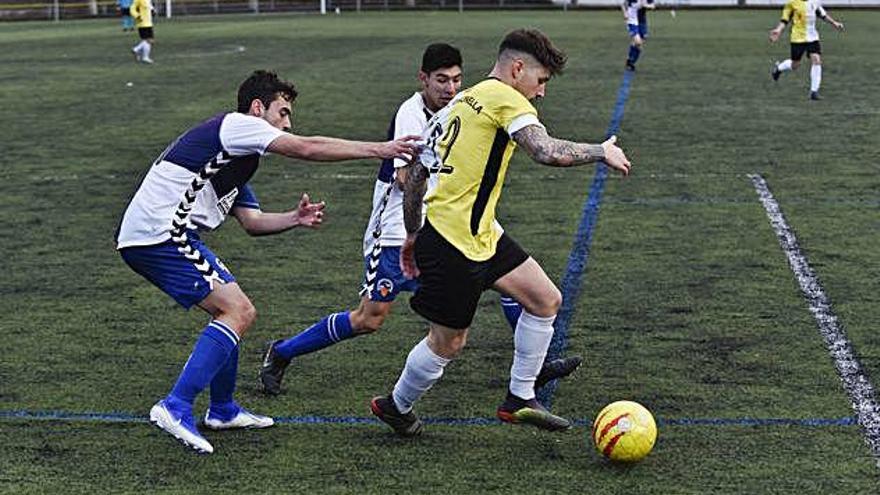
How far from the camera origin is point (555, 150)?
6.58 meters

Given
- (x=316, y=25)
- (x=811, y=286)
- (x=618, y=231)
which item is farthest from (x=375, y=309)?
(x=316, y=25)

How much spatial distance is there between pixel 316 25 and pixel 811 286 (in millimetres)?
35218

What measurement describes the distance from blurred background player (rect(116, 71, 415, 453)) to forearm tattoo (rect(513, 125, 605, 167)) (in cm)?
115

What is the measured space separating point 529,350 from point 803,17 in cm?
1779

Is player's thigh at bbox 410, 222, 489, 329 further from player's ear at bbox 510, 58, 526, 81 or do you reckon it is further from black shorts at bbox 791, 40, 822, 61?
black shorts at bbox 791, 40, 822, 61

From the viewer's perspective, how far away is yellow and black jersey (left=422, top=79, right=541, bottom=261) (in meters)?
6.91

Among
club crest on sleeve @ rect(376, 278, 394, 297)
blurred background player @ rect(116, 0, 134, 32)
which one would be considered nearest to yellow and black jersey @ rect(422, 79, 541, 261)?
club crest on sleeve @ rect(376, 278, 394, 297)

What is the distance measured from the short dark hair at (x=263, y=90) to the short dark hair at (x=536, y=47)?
3.71 ft

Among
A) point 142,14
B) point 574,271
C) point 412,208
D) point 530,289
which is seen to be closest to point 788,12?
point 142,14

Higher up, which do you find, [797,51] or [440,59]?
[440,59]

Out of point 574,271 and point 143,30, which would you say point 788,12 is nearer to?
point 143,30

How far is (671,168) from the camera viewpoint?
16234 mm

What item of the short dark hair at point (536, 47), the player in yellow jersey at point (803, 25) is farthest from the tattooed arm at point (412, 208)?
the player in yellow jersey at point (803, 25)

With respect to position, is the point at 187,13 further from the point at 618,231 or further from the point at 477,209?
the point at 477,209
